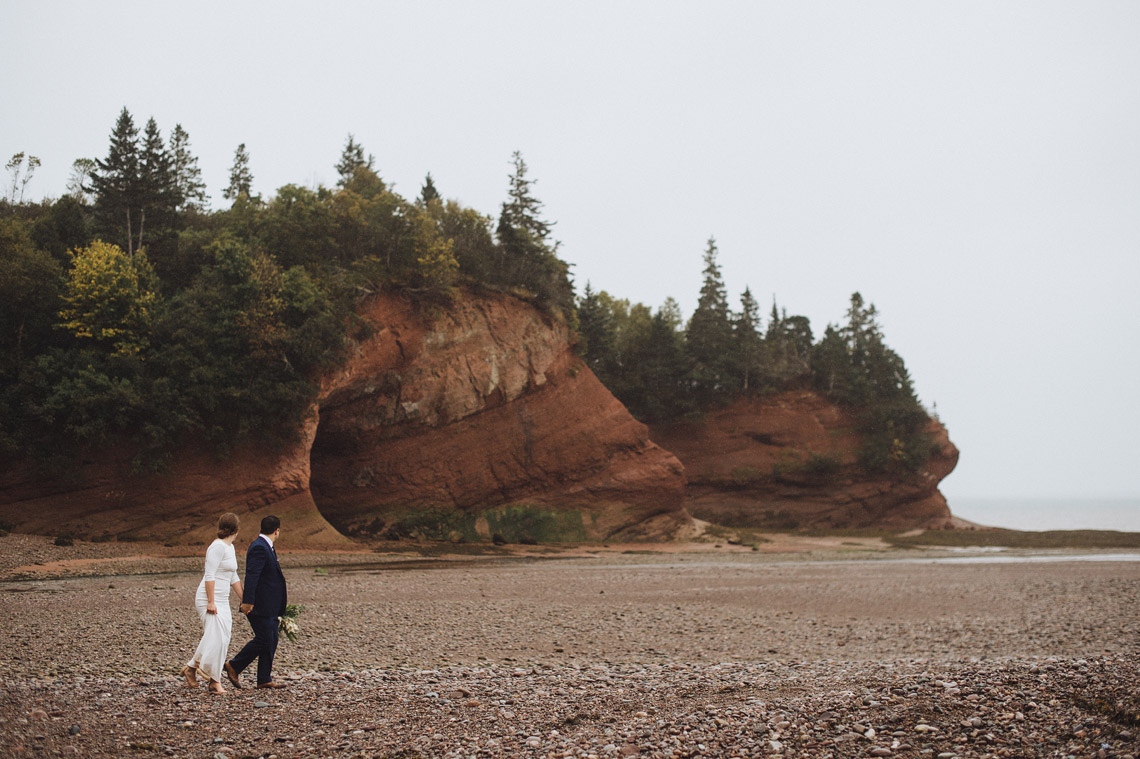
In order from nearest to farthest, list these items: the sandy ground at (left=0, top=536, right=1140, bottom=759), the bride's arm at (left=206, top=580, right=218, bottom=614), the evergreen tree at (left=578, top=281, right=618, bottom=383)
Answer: the sandy ground at (left=0, top=536, right=1140, bottom=759) → the bride's arm at (left=206, top=580, right=218, bottom=614) → the evergreen tree at (left=578, top=281, right=618, bottom=383)

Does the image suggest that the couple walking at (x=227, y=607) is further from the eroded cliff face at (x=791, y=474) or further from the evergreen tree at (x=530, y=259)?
the eroded cliff face at (x=791, y=474)

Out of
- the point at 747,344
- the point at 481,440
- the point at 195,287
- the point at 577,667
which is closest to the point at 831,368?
the point at 747,344

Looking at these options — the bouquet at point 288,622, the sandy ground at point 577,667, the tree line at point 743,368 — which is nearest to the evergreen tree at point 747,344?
the tree line at point 743,368

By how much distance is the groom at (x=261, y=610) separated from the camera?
794cm

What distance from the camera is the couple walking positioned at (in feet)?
25.5

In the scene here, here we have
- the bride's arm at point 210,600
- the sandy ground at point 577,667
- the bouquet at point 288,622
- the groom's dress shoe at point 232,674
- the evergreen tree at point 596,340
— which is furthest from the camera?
the evergreen tree at point 596,340

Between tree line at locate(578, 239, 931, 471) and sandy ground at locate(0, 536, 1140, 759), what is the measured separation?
33.0m

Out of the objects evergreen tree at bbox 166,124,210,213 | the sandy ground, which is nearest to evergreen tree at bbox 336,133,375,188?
evergreen tree at bbox 166,124,210,213

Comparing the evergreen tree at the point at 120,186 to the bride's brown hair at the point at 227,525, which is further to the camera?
the evergreen tree at the point at 120,186

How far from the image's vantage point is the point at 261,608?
8000mm

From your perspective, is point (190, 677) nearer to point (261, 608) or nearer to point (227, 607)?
point (227, 607)

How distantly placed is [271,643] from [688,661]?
6.10 meters

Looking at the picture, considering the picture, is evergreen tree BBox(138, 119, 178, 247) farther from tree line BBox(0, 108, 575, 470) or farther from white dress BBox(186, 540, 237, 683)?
white dress BBox(186, 540, 237, 683)

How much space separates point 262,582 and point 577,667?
4.52 metres
